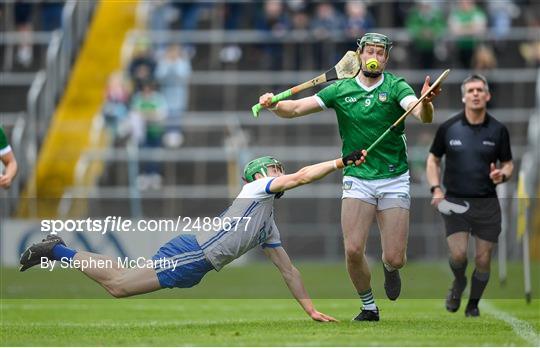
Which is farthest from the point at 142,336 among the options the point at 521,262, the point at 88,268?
the point at 521,262

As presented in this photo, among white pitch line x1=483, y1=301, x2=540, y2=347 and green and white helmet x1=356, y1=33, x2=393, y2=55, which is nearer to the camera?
white pitch line x1=483, y1=301, x2=540, y2=347

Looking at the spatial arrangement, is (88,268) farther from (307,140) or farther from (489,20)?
(489,20)

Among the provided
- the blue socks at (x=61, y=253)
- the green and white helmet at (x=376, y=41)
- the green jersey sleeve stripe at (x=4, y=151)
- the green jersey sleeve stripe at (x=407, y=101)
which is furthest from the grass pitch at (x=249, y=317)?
the green and white helmet at (x=376, y=41)

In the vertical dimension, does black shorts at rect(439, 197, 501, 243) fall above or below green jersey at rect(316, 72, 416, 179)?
below

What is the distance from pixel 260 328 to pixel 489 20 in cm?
1875

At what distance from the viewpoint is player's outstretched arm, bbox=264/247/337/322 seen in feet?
43.2

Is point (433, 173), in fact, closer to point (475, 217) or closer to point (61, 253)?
point (475, 217)

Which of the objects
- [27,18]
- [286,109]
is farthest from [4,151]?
[27,18]

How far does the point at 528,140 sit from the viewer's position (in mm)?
26891

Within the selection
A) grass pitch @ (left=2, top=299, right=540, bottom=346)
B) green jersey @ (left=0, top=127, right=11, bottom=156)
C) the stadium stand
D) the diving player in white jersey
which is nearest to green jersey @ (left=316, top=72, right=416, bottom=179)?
the diving player in white jersey

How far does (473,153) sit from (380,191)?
206cm

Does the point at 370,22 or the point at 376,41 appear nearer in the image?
the point at 376,41

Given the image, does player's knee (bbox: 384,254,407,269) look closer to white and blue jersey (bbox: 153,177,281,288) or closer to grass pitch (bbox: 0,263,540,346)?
grass pitch (bbox: 0,263,540,346)

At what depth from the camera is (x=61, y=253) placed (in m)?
13.0
